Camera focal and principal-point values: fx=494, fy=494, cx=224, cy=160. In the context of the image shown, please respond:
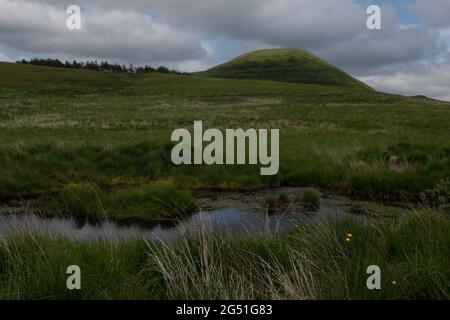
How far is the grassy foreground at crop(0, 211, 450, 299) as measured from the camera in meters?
6.04

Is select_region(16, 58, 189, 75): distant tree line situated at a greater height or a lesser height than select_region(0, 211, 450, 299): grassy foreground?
greater

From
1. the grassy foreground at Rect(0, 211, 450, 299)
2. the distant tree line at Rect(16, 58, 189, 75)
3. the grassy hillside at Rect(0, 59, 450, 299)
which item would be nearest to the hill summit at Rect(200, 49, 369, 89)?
the distant tree line at Rect(16, 58, 189, 75)

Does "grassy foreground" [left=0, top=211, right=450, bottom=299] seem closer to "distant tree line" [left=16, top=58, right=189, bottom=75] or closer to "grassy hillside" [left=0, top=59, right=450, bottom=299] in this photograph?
"grassy hillside" [left=0, top=59, right=450, bottom=299]

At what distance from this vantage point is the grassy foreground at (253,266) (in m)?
6.04

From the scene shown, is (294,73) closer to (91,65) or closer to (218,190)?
(91,65)

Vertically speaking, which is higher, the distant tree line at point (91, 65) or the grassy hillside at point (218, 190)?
the distant tree line at point (91, 65)

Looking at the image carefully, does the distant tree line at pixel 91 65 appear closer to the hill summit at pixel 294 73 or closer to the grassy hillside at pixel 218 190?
the hill summit at pixel 294 73

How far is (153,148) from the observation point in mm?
22109

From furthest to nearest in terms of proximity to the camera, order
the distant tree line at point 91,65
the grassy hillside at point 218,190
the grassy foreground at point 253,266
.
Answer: the distant tree line at point 91,65 → the grassy hillside at point 218,190 → the grassy foreground at point 253,266

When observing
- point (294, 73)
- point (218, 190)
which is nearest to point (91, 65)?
point (294, 73)

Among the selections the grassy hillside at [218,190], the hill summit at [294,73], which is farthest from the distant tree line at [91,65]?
the grassy hillside at [218,190]

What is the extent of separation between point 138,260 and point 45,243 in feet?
5.03

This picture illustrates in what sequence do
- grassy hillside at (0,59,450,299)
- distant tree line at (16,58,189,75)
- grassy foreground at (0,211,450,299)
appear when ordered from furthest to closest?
distant tree line at (16,58,189,75) < grassy hillside at (0,59,450,299) < grassy foreground at (0,211,450,299)
